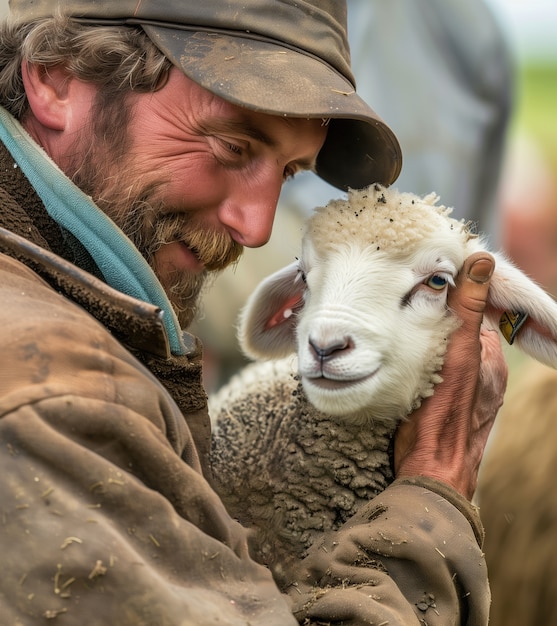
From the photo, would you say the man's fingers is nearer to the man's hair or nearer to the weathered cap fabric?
the weathered cap fabric

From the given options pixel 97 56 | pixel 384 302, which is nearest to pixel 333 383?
pixel 384 302

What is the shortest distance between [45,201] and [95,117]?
0.40 metres

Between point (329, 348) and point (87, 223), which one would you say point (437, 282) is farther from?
point (87, 223)

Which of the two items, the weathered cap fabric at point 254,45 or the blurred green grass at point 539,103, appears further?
the blurred green grass at point 539,103

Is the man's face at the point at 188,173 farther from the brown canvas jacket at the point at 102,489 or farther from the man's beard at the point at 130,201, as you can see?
the brown canvas jacket at the point at 102,489

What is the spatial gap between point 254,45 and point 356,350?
0.80 meters

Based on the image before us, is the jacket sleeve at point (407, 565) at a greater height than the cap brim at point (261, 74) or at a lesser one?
lesser

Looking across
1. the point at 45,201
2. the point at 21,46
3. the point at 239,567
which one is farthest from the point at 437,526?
the point at 21,46

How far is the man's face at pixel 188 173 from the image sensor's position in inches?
88.0

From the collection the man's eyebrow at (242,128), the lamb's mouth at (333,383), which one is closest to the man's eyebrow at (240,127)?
the man's eyebrow at (242,128)

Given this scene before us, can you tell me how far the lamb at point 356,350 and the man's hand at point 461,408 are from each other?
4 centimetres

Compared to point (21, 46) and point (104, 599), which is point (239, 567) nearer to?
point (104, 599)

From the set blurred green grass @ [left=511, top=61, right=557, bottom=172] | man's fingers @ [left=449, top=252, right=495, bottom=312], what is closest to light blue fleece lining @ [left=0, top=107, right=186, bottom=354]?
man's fingers @ [left=449, top=252, right=495, bottom=312]

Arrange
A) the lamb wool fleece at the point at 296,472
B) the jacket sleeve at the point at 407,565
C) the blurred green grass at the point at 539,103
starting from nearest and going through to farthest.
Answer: the jacket sleeve at the point at 407,565, the lamb wool fleece at the point at 296,472, the blurred green grass at the point at 539,103
